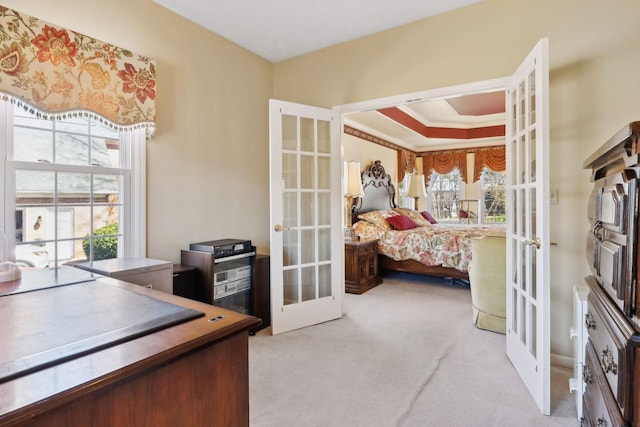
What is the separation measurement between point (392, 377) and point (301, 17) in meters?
2.94

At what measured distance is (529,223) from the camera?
2119 mm

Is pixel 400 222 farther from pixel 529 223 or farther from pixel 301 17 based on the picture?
pixel 301 17

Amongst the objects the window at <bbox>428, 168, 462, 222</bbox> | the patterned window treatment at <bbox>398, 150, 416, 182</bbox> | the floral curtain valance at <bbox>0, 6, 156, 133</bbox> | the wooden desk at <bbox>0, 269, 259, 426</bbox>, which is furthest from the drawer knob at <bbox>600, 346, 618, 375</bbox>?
the window at <bbox>428, 168, 462, 222</bbox>

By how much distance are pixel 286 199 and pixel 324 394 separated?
1725 mm

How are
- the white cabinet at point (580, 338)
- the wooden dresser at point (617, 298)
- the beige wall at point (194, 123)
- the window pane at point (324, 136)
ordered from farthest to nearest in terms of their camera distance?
1. the window pane at point (324, 136)
2. the beige wall at point (194, 123)
3. the white cabinet at point (580, 338)
4. the wooden dresser at point (617, 298)

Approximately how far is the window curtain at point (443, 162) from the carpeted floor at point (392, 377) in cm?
486

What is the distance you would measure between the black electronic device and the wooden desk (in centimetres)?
160

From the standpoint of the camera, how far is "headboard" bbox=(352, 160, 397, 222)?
591 cm

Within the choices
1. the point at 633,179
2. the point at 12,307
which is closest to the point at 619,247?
the point at 633,179

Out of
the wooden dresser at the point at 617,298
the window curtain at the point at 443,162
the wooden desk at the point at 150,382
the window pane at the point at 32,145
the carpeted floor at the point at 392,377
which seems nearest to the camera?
the wooden desk at the point at 150,382

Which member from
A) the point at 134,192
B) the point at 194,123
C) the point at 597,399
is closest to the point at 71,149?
the point at 134,192

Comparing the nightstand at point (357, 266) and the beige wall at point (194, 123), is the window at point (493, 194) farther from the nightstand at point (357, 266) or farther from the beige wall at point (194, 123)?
the beige wall at point (194, 123)

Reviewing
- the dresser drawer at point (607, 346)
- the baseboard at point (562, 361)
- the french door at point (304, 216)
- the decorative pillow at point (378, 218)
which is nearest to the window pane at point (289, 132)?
the french door at point (304, 216)

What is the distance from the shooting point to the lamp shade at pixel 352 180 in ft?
17.3
